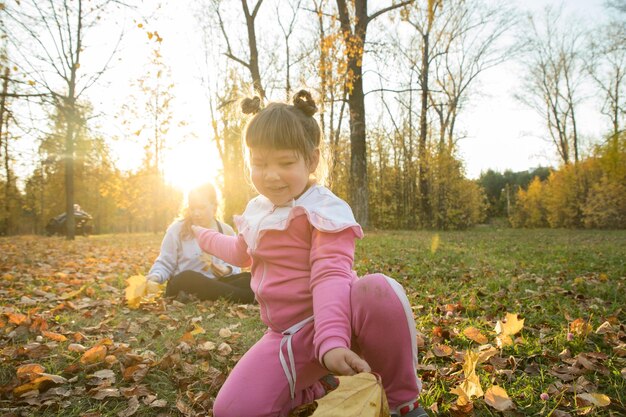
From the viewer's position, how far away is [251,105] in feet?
6.07

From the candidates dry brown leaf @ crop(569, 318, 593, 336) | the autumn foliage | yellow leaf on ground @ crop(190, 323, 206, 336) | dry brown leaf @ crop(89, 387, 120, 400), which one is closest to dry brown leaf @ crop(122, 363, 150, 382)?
dry brown leaf @ crop(89, 387, 120, 400)

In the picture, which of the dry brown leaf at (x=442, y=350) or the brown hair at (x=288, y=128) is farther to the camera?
the dry brown leaf at (x=442, y=350)

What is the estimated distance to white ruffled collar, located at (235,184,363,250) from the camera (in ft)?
5.01

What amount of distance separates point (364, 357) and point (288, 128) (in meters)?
0.91

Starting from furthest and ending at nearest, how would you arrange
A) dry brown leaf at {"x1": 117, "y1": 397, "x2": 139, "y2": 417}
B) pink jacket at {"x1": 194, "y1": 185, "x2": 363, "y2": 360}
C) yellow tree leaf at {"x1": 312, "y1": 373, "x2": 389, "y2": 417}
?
dry brown leaf at {"x1": 117, "y1": 397, "x2": 139, "y2": 417}
pink jacket at {"x1": 194, "y1": 185, "x2": 363, "y2": 360}
yellow tree leaf at {"x1": 312, "y1": 373, "x2": 389, "y2": 417}

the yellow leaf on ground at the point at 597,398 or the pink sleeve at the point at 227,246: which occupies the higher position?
the pink sleeve at the point at 227,246

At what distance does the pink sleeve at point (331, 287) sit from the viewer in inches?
51.3

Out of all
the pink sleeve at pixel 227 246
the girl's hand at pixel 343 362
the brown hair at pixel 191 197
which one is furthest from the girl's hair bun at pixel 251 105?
the brown hair at pixel 191 197

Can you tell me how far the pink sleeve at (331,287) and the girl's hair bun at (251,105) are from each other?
0.66 m

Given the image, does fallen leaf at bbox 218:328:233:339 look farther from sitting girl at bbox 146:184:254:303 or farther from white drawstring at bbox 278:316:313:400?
white drawstring at bbox 278:316:313:400

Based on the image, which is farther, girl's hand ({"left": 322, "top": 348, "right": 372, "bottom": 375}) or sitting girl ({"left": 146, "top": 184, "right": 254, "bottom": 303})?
sitting girl ({"left": 146, "top": 184, "right": 254, "bottom": 303})

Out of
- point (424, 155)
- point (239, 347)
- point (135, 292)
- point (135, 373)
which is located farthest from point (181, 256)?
point (424, 155)

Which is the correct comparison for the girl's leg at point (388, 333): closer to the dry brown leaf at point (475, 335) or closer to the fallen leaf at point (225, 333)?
the dry brown leaf at point (475, 335)

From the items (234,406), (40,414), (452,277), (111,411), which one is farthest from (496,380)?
(452,277)
